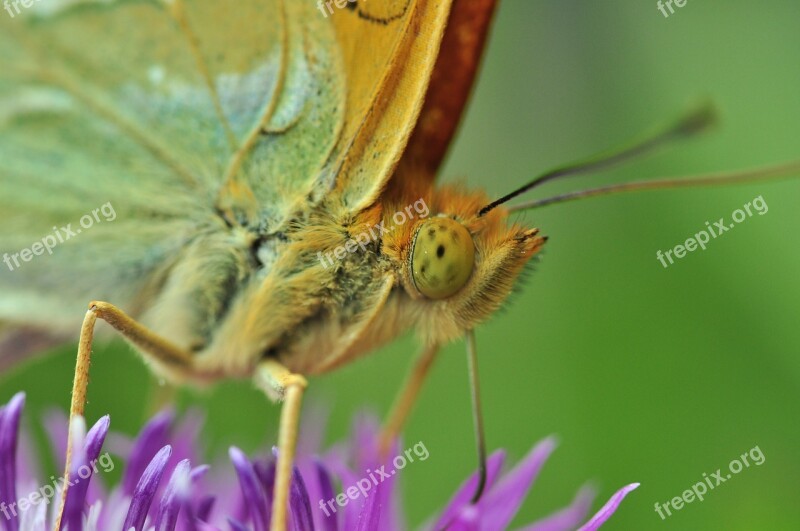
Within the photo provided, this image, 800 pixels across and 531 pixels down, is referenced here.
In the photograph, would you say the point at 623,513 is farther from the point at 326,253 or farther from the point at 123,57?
the point at 123,57

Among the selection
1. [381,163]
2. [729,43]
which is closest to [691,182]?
[381,163]

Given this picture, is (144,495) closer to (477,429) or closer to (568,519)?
(477,429)

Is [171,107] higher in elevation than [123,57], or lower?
lower

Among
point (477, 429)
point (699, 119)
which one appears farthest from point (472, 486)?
point (699, 119)

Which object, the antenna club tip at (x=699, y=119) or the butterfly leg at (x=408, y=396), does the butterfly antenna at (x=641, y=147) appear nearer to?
the antenna club tip at (x=699, y=119)

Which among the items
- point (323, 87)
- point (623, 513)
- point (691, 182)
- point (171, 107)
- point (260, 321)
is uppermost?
point (171, 107)

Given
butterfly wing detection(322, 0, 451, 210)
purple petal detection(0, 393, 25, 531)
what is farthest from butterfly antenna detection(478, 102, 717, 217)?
purple petal detection(0, 393, 25, 531)

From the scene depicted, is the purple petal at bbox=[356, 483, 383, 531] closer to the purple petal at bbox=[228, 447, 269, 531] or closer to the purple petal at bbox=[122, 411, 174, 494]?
the purple petal at bbox=[228, 447, 269, 531]
